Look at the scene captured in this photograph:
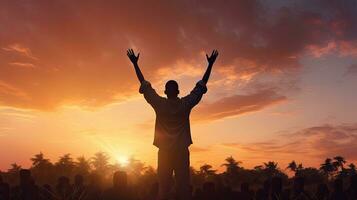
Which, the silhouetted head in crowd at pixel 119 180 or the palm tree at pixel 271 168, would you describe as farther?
the palm tree at pixel 271 168

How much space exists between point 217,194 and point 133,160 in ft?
373

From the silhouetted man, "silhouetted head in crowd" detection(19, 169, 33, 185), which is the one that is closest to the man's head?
the silhouetted man

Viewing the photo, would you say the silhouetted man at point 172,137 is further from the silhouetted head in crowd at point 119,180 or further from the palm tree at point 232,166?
the palm tree at point 232,166

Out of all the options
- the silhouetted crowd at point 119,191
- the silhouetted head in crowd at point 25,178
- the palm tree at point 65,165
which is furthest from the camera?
the palm tree at point 65,165

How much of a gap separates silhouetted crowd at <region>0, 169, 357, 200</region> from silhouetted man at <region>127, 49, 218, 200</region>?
0.61m

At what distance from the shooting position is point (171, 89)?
8.26 m

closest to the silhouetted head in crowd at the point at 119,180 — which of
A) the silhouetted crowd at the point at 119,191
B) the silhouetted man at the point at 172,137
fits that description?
the silhouetted crowd at the point at 119,191

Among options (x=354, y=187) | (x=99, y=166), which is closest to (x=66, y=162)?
(x=99, y=166)

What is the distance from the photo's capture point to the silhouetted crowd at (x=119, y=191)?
6.88m

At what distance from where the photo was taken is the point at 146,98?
8430 millimetres

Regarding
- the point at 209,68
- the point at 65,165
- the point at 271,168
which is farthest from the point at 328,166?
the point at 209,68

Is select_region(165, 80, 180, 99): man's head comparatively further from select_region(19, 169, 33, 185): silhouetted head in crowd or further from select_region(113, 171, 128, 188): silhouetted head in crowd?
select_region(19, 169, 33, 185): silhouetted head in crowd

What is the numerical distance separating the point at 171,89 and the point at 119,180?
2100 millimetres

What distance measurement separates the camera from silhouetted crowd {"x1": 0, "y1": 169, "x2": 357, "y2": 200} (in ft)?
22.6
